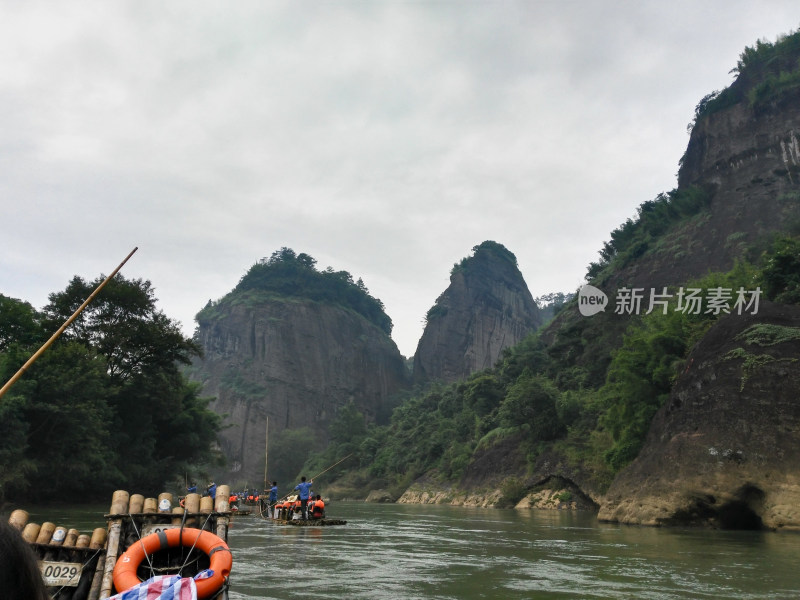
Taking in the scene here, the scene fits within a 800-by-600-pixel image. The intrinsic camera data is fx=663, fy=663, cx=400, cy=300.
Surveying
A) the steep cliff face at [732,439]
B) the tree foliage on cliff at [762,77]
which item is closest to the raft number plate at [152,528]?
the steep cliff face at [732,439]

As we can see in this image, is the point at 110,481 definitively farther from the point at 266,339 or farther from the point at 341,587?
the point at 266,339

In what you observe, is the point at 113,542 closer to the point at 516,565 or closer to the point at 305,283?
the point at 516,565

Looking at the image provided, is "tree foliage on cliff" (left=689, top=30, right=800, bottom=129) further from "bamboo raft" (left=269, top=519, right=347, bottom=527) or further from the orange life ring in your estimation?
the orange life ring

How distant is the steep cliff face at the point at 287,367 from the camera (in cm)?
10506

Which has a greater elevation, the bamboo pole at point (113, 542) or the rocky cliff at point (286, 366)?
the rocky cliff at point (286, 366)

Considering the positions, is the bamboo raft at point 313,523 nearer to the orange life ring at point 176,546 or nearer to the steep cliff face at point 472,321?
the orange life ring at point 176,546

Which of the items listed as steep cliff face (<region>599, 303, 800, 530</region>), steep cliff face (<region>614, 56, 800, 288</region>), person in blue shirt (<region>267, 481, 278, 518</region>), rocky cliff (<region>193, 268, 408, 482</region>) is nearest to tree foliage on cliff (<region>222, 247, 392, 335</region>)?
rocky cliff (<region>193, 268, 408, 482</region>)

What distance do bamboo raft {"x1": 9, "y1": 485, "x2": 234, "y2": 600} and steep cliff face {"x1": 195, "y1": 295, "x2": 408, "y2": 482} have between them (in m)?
95.3

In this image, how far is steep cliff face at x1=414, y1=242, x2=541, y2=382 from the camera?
11644 cm

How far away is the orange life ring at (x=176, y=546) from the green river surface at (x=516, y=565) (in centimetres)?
161

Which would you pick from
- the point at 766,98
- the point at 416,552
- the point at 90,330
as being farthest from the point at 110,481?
the point at 766,98

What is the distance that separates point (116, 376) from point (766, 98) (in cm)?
5642

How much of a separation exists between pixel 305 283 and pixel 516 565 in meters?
113

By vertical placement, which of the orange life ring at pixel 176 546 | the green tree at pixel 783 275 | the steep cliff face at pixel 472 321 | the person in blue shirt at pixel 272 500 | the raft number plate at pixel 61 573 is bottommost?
the person in blue shirt at pixel 272 500
